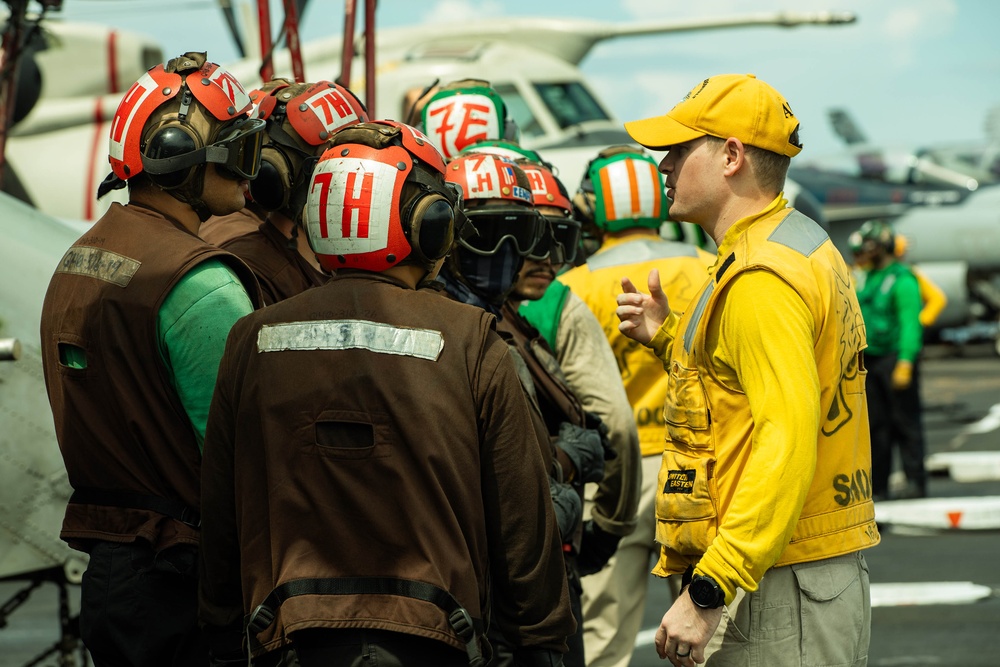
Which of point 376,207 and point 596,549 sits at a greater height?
point 376,207

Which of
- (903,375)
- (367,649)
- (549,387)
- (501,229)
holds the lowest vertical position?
(903,375)

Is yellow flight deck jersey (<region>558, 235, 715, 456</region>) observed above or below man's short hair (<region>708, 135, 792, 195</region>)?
below

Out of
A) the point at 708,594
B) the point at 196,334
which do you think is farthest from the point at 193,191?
the point at 708,594

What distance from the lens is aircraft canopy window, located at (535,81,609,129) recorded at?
13.2 metres

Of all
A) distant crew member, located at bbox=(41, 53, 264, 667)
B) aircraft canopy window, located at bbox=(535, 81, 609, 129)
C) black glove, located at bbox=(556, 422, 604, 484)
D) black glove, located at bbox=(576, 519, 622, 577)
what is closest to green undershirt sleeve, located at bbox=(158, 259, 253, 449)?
distant crew member, located at bbox=(41, 53, 264, 667)

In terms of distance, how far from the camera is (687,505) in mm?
3186

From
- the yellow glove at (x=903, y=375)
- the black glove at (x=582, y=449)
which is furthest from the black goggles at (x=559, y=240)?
the yellow glove at (x=903, y=375)

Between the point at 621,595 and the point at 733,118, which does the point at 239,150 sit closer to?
the point at 733,118

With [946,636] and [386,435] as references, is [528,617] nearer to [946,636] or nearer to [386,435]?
[386,435]

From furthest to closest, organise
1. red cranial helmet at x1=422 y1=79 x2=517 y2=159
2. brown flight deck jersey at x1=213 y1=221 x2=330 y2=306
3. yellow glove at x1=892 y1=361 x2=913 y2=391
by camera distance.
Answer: yellow glove at x1=892 y1=361 x2=913 y2=391
red cranial helmet at x1=422 y1=79 x2=517 y2=159
brown flight deck jersey at x1=213 y1=221 x2=330 y2=306

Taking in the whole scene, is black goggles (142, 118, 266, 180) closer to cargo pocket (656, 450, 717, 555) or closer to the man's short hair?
the man's short hair

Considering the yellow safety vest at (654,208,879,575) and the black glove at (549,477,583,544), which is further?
the black glove at (549,477,583,544)

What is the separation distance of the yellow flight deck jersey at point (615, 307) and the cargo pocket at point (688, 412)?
2174 mm

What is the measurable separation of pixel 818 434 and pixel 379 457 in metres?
1.06
